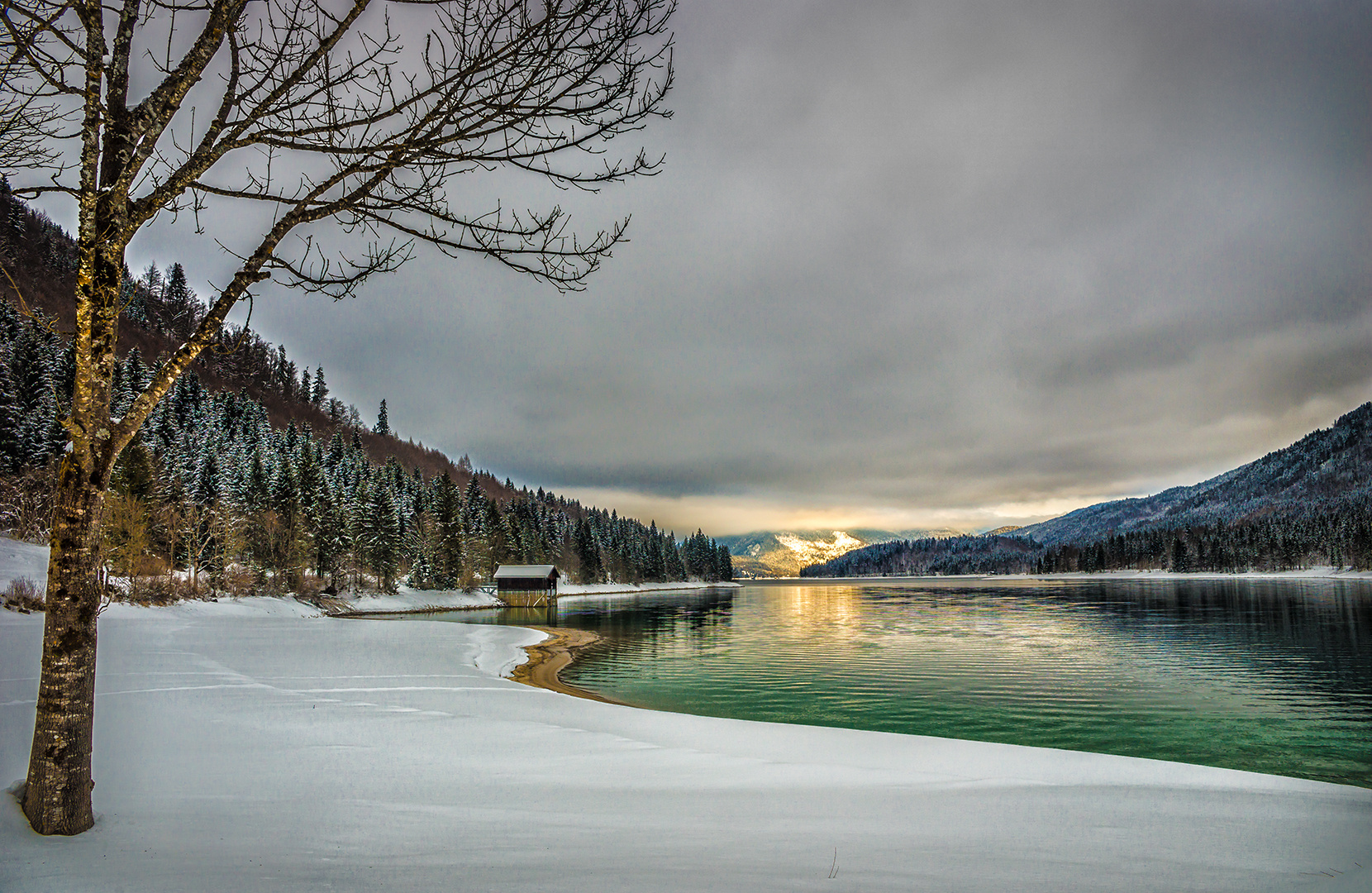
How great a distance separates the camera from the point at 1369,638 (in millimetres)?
33812

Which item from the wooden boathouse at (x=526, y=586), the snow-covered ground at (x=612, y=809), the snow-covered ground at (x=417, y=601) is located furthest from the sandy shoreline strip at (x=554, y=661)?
the wooden boathouse at (x=526, y=586)

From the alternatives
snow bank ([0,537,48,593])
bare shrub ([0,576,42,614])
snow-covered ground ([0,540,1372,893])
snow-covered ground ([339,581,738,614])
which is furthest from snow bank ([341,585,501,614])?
snow-covered ground ([0,540,1372,893])

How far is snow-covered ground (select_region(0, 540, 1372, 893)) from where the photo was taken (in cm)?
495

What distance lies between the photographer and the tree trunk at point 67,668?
16.0 ft

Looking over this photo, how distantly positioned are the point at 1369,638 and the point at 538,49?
48.9 metres

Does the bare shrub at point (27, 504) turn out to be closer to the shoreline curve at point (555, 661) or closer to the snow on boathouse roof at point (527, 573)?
Answer: the shoreline curve at point (555, 661)

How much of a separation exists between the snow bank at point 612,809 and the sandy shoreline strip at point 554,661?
8.09 m

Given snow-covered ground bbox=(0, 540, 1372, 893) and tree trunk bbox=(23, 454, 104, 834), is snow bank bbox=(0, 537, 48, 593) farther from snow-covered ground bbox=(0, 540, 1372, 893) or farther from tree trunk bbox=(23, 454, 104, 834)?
tree trunk bbox=(23, 454, 104, 834)

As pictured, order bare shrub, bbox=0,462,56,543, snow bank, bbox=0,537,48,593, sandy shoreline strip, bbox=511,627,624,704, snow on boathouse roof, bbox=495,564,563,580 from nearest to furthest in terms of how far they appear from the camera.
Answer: sandy shoreline strip, bbox=511,627,624,704
snow bank, bbox=0,537,48,593
bare shrub, bbox=0,462,56,543
snow on boathouse roof, bbox=495,564,563,580

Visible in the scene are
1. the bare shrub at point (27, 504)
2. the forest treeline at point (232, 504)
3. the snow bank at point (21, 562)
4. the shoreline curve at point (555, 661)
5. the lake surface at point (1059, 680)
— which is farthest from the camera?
the forest treeline at point (232, 504)

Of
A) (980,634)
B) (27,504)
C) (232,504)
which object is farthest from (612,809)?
(232,504)

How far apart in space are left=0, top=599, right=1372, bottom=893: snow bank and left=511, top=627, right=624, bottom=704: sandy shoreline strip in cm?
809

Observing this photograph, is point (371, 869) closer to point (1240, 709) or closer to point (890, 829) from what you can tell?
point (890, 829)

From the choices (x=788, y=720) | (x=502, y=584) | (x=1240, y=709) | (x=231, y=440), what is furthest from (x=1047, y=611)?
(x=231, y=440)
